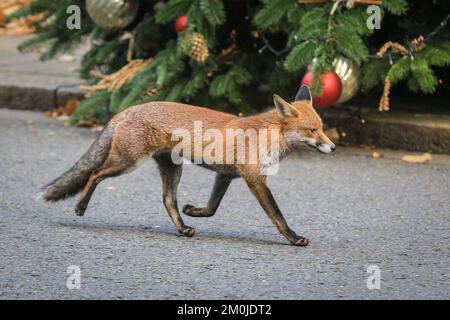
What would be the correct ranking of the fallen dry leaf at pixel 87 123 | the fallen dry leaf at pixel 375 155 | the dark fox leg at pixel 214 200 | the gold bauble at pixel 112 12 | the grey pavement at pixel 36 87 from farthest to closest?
the grey pavement at pixel 36 87 < the fallen dry leaf at pixel 87 123 < the gold bauble at pixel 112 12 < the fallen dry leaf at pixel 375 155 < the dark fox leg at pixel 214 200

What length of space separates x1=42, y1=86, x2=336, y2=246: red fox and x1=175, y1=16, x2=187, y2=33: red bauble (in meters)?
2.37

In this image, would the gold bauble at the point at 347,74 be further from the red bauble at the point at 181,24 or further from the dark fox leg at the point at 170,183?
the dark fox leg at the point at 170,183

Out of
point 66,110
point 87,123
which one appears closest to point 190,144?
point 87,123

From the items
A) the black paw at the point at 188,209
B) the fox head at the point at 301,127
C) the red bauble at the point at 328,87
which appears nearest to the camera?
the fox head at the point at 301,127

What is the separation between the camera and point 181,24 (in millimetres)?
7930

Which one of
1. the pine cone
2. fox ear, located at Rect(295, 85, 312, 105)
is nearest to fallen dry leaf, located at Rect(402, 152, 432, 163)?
the pine cone

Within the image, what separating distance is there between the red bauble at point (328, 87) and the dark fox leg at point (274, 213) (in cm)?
217

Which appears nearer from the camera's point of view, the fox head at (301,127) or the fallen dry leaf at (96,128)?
the fox head at (301,127)

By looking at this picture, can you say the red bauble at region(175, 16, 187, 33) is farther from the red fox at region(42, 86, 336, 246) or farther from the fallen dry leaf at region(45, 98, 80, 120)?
the red fox at region(42, 86, 336, 246)

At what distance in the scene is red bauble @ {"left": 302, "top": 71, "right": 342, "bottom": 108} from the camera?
24.2 ft

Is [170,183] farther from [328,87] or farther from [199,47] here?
[199,47]

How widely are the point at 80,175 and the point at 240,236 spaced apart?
1.00 meters

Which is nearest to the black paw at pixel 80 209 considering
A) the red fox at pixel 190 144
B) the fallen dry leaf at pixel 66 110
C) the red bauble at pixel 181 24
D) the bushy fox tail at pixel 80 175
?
the red fox at pixel 190 144

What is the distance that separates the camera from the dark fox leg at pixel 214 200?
18.6 ft
